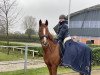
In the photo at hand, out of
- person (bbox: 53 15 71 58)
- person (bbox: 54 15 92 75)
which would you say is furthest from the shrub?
person (bbox: 53 15 71 58)

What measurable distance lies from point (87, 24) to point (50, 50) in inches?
1928

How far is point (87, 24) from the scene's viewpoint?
58812 mm

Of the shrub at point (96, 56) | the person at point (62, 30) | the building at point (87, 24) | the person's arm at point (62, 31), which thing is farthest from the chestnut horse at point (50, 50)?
the building at point (87, 24)

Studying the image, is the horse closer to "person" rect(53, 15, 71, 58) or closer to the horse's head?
the horse's head

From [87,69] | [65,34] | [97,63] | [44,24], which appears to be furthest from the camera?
[97,63]

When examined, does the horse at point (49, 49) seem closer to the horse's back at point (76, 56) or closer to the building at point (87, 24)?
the horse's back at point (76, 56)

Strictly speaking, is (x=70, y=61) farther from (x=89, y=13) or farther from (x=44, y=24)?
(x=89, y=13)

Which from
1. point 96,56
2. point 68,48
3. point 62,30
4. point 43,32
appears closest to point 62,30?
point 62,30

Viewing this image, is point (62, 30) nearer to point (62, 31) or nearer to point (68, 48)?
point (62, 31)

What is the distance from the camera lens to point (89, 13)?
2301 inches

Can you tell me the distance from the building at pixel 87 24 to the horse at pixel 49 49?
4619 centimetres

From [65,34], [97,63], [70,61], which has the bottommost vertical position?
[97,63]

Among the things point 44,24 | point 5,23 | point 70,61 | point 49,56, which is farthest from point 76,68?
point 5,23

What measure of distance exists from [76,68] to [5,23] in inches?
839
